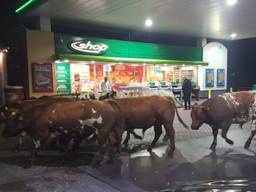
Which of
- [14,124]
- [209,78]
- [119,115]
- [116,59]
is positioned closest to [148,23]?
[116,59]

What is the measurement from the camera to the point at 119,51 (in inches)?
556

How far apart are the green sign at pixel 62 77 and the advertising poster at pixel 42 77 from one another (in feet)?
1.09

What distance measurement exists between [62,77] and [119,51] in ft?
10.8

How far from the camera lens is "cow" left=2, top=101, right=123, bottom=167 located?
4.91 m

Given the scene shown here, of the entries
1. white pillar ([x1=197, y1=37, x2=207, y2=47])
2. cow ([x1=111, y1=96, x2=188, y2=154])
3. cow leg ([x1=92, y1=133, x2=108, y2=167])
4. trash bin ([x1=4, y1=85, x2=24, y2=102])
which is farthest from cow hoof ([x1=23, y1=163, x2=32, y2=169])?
white pillar ([x1=197, y1=37, x2=207, y2=47])

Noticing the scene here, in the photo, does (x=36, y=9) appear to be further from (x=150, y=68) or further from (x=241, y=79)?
(x=241, y=79)

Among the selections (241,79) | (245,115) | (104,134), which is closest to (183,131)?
(245,115)

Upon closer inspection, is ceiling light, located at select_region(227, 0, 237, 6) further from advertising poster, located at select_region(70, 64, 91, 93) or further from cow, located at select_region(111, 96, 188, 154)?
advertising poster, located at select_region(70, 64, 91, 93)

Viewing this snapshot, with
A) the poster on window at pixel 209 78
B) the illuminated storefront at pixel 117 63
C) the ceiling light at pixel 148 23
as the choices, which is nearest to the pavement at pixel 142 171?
the illuminated storefront at pixel 117 63

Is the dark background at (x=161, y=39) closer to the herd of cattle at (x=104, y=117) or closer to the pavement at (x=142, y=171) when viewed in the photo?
the herd of cattle at (x=104, y=117)

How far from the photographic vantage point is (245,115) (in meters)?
6.05

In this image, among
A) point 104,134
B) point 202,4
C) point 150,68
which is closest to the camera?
point 104,134

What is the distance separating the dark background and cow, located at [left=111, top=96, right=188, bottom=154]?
8804 millimetres

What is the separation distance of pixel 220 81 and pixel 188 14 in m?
8.71
